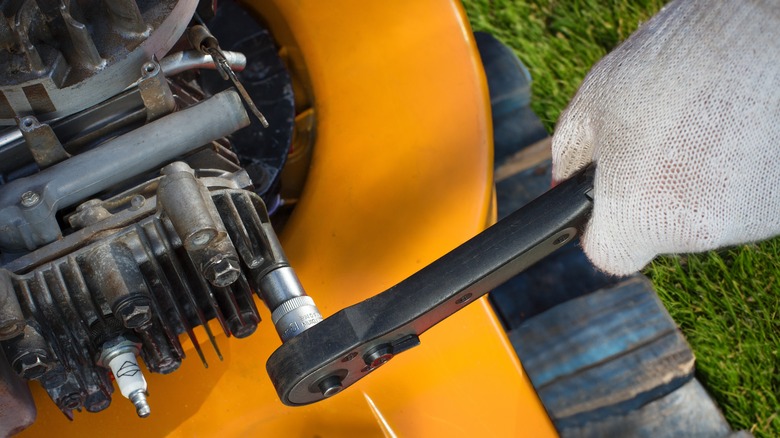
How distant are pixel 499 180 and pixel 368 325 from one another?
0.65 metres

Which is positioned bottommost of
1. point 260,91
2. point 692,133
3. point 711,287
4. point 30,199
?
point 711,287

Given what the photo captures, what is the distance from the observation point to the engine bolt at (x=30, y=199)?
84 cm

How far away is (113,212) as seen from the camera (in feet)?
2.86

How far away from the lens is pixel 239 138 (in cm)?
113

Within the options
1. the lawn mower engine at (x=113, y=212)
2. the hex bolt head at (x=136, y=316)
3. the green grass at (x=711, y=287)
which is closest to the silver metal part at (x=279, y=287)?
the lawn mower engine at (x=113, y=212)

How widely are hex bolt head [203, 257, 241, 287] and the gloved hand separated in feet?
1.08

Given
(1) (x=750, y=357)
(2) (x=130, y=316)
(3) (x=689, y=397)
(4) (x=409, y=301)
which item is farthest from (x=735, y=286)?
(2) (x=130, y=316)

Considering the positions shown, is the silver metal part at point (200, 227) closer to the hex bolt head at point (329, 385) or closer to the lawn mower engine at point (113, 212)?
the lawn mower engine at point (113, 212)

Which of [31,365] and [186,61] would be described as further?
[186,61]

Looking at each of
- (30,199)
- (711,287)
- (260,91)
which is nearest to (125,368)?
(30,199)

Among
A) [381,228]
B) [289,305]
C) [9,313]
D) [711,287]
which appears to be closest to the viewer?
[9,313]

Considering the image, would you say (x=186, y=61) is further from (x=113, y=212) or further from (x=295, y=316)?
(x=295, y=316)

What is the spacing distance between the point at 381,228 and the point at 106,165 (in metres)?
0.34

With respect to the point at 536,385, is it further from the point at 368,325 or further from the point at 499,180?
the point at 368,325
